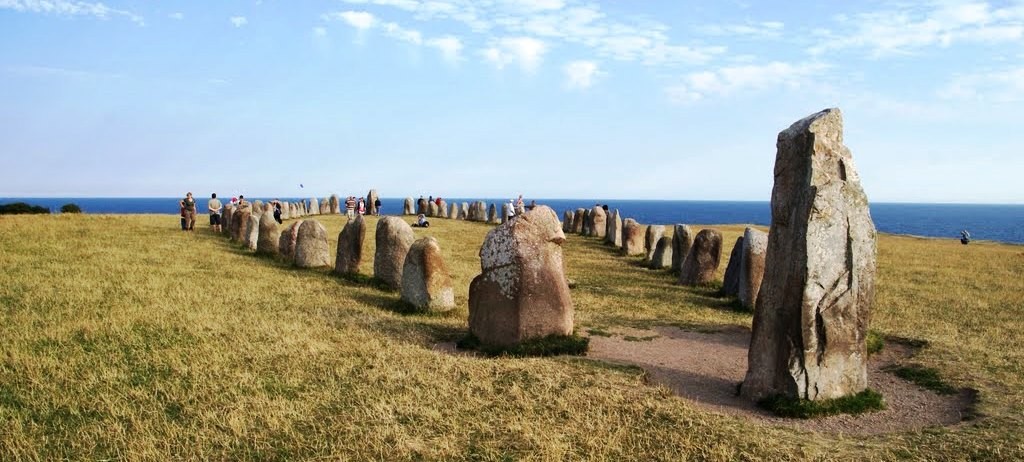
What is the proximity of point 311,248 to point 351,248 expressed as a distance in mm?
1842

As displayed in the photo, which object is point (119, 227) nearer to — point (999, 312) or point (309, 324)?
point (309, 324)

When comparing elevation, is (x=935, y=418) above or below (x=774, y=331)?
below

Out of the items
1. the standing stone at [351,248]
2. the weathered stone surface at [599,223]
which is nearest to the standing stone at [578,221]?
the weathered stone surface at [599,223]

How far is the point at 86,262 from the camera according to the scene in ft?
56.6

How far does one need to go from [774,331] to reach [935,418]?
2.05 meters

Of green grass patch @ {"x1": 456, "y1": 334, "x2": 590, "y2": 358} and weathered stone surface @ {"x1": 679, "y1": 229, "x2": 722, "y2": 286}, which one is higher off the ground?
weathered stone surface @ {"x1": 679, "y1": 229, "x2": 722, "y2": 286}

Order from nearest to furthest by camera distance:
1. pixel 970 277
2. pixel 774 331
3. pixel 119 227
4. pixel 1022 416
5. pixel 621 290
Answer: pixel 1022 416 < pixel 774 331 < pixel 621 290 < pixel 970 277 < pixel 119 227

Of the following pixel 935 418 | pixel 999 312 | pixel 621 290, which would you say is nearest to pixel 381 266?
pixel 621 290

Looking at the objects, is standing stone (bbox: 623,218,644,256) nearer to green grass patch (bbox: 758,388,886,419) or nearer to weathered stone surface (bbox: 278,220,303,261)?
weathered stone surface (bbox: 278,220,303,261)

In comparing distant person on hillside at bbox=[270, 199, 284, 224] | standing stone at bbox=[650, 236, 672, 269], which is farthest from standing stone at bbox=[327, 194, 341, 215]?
standing stone at bbox=[650, 236, 672, 269]

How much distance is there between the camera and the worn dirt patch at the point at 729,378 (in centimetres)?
809

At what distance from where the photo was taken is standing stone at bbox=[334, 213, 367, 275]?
18.6m

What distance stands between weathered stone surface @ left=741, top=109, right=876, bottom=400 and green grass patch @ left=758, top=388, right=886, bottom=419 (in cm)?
8

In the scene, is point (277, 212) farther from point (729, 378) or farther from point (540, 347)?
point (729, 378)
